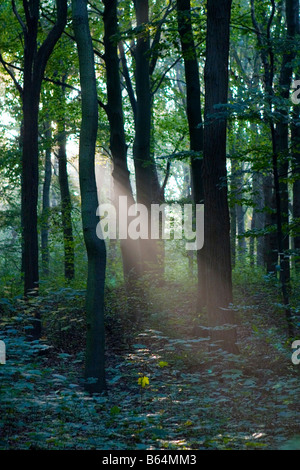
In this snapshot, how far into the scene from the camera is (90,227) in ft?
27.8

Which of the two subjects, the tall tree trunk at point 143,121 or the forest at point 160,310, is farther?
the tall tree trunk at point 143,121

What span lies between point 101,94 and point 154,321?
49.8 feet

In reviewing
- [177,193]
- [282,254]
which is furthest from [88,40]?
[177,193]

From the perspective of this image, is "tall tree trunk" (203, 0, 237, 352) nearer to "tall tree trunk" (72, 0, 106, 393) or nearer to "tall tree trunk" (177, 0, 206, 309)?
"tall tree trunk" (72, 0, 106, 393)

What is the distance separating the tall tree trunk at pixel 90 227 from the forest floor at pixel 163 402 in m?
0.54

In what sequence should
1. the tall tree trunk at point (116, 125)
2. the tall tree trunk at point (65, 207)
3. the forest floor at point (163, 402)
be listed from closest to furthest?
the forest floor at point (163, 402)
the tall tree trunk at point (116, 125)
the tall tree trunk at point (65, 207)

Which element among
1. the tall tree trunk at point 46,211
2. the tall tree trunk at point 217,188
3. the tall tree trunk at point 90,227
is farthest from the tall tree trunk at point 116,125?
the tall tree trunk at point 90,227

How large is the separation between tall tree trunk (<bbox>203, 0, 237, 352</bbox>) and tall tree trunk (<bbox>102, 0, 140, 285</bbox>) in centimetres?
653

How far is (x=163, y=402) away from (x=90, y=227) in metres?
3.01

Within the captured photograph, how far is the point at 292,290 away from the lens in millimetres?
13984

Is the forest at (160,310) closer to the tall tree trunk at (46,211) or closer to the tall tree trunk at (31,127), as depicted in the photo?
the tall tree trunk at (31,127)

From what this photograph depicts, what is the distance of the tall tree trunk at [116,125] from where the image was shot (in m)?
15.7

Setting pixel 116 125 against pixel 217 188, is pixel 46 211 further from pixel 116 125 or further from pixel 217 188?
pixel 217 188

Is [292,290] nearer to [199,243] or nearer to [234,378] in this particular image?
[199,243]
